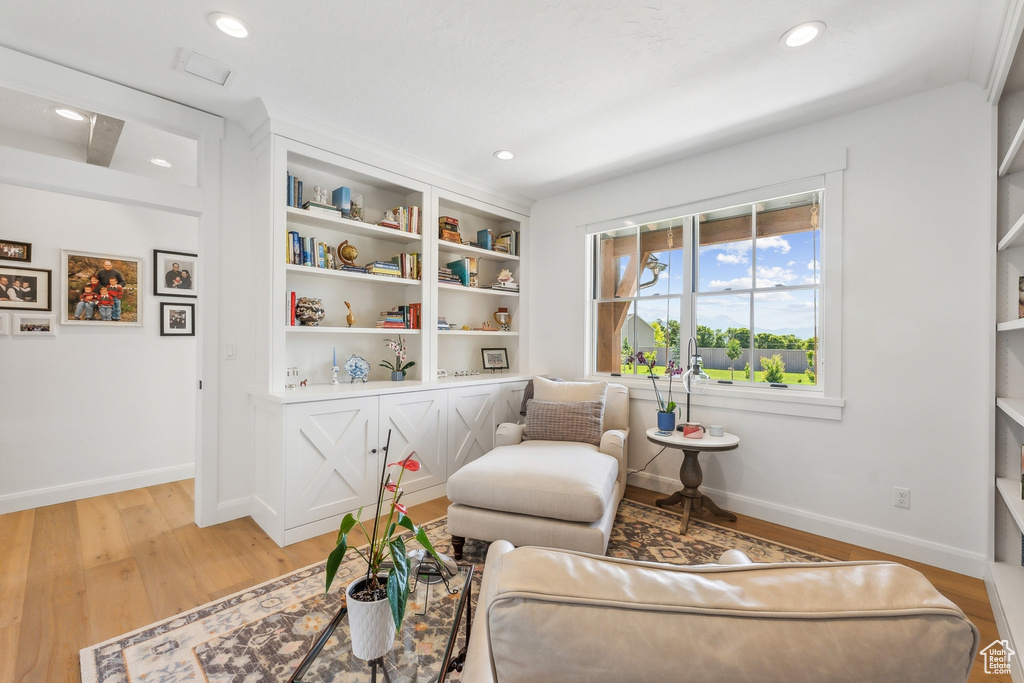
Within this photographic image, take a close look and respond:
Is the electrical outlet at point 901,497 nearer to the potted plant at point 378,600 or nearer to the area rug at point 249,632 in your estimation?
the area rug at point 249,632

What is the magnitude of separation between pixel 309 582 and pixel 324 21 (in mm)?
2560

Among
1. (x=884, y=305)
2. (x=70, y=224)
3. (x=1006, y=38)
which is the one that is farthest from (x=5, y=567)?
(x=1006, y=38)

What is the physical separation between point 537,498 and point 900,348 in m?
2.17

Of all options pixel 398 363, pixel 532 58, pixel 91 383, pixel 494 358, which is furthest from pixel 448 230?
pixel 91 383

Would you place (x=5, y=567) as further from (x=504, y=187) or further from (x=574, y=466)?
(x=504, y=187)

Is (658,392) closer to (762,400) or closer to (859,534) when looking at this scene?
(762,400)

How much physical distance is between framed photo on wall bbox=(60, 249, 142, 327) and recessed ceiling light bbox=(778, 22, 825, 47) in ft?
14.9

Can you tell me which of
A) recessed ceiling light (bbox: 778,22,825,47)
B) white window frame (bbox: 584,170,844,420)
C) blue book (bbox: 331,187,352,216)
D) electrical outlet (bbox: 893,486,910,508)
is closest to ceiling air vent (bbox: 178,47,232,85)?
blue book (bbox: 331,187,352,216)

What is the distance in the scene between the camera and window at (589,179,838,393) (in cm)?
291

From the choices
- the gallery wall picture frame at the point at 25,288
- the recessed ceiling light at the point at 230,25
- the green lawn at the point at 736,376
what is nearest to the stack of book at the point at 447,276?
the green lawn at the point at 736,376

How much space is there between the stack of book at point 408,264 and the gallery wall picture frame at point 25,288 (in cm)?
238

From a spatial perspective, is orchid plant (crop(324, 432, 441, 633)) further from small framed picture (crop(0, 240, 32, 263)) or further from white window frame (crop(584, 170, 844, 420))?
small framed picture (crop(0, 240, 32, 263))

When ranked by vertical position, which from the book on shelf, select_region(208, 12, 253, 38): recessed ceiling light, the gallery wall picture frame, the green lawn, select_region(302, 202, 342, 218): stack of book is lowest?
the green lawn

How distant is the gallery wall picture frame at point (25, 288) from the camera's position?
9.73 ft
